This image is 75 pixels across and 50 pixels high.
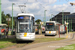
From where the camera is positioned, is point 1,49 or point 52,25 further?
point 52,25

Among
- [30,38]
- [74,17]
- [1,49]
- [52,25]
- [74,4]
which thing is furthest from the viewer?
[74,17]

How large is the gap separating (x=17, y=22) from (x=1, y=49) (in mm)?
5362

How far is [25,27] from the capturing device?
655 inches

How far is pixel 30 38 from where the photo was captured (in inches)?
645

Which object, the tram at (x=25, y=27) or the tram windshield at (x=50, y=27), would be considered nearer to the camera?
the tram at (x=25, y=27)

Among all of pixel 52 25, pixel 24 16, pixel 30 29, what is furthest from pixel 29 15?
pixel 52 25

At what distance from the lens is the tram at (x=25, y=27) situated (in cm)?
1638

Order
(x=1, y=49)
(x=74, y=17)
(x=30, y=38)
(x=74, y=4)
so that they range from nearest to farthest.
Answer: (x=1, y=49) → (x=30, y=38) → (x=74, y=4) → (x=74, y=17)

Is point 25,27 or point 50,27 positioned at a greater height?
point 25,27

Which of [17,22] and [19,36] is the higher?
[17,22]

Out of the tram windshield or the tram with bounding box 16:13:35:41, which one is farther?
the tram windshield

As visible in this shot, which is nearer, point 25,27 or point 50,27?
point 25,27

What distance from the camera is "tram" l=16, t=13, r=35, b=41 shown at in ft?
53.7

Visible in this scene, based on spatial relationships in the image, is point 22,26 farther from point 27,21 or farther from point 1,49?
point 1,49
